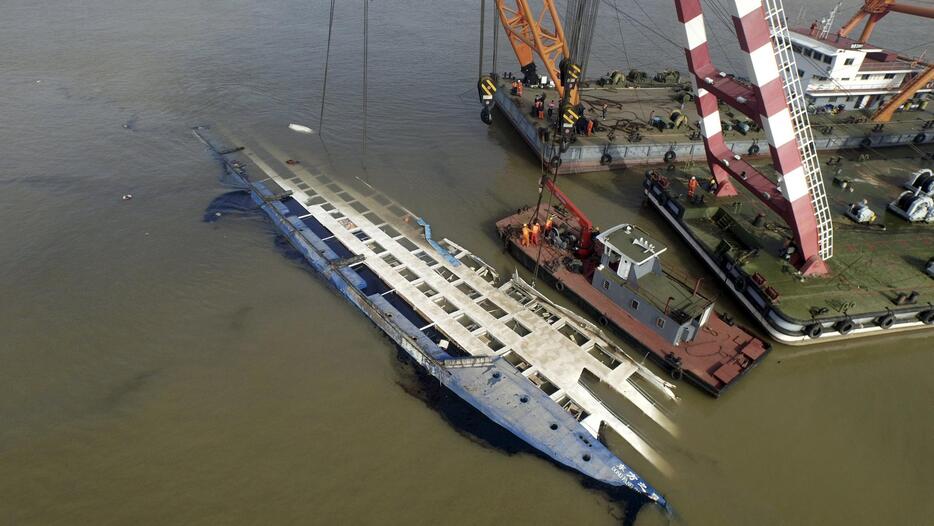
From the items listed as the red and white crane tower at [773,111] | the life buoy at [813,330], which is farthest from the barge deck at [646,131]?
the life buoy at [813,330]

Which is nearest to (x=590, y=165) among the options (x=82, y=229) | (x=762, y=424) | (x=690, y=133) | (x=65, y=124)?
(x=690, y=133)

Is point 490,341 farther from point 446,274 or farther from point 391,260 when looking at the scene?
point 391,260

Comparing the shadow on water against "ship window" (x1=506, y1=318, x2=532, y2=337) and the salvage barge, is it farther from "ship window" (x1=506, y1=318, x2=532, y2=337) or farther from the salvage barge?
"ship window" (x1=506, y1=318, x2=532, y2=337)

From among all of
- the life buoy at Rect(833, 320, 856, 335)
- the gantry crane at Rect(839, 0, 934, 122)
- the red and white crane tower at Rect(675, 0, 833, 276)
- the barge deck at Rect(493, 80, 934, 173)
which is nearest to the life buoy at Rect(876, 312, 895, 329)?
the life buoy at Rect(833, 320, 856, 335)

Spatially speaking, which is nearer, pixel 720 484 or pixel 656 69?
pixel 720 484

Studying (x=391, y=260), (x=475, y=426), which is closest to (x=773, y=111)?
(x=475, y=426)

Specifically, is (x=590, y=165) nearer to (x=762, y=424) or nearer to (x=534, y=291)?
(x=534, y=291)

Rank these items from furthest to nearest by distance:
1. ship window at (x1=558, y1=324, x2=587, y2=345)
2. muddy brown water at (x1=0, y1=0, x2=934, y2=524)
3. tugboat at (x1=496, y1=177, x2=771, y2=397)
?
1. ship window at (x1=558, y1=324, x2=587, y2=345)
2. tugboat at (x1=496, y1=177, x2=771, y2=397)
3. muddy brown water at (x1=0, y1=0, x2=934, y2=524)
